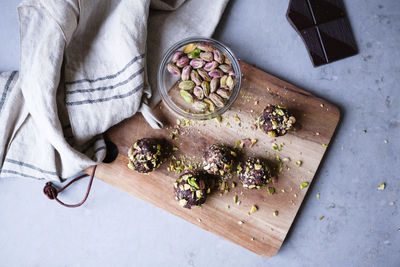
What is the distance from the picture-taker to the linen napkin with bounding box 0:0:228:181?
3.97ft

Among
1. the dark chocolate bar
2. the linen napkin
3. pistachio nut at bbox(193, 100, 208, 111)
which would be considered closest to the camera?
the linen napkin

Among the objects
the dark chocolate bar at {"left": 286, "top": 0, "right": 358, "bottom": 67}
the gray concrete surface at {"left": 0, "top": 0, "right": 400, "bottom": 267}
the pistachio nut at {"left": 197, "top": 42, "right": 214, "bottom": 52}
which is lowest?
the gray concrete surface at {"left": 0, "top": 0, "right": 400, "bottom": 267}

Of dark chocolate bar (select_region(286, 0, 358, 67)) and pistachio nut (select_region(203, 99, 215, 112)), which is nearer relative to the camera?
pistachio nut (select_region(203, 99, 215, 112))

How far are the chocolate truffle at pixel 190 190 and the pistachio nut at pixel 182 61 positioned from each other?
0.46 metres

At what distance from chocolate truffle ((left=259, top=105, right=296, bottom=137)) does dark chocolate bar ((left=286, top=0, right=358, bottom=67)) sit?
0.34 m

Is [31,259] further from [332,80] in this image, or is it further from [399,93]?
[399,93]

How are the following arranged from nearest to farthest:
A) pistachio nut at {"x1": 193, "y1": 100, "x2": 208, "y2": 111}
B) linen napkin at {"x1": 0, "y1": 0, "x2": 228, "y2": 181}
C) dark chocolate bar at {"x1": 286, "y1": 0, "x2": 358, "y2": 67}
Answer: linen napkin at {"x1": 0, "y1": 0, "x2": 228, "y2": 181}, pistachio nut at {"x1": 193, "y1": 100, "x2": 208, "y2": 111}, dark chocolate bar at {"x1": 286, "y1": 0, "x2": 358, "y2": 67}

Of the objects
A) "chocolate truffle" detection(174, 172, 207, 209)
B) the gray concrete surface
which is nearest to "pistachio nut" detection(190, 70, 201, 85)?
the gray concrete surface

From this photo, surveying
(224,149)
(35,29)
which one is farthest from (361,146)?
(35,29)

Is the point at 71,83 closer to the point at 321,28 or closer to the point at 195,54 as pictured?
the point at 195,54

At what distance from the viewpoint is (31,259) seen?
1.48 m

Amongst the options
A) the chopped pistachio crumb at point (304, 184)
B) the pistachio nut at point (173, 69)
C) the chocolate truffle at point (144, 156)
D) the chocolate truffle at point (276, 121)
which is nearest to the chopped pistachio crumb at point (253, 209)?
the chopped pistachio crumb at point (304, 184)

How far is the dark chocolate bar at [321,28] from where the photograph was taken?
4.73 feet

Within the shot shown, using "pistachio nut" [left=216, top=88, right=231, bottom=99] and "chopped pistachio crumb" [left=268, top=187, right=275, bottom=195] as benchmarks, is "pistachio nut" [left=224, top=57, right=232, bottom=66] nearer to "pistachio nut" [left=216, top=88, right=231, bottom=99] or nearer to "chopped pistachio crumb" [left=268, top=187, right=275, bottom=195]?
"pistachio nut" [left=216, top=88, right=231, bottom=99]
